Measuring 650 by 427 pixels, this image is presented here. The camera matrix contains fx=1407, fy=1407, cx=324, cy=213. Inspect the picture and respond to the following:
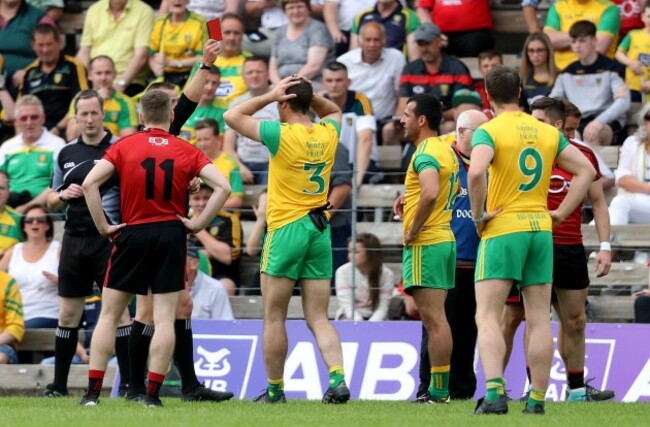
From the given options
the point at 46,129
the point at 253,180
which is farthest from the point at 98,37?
the point at 253,180

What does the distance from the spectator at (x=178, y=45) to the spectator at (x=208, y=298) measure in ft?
13.2

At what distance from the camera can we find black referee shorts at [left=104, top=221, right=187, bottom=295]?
9.55m

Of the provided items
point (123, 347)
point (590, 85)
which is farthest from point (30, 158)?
point (590, 85)

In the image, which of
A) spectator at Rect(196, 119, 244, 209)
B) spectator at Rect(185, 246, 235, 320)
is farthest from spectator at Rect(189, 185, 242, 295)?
spectator at Rect(185, 246, 235, 320)

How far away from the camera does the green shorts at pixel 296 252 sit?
32.7 ft

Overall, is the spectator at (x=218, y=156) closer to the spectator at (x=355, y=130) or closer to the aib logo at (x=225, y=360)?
the spectator at (x=355, y=130)

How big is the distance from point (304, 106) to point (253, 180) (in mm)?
5039

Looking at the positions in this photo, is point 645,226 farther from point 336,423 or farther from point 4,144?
point 4,144

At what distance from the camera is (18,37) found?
17.5 m

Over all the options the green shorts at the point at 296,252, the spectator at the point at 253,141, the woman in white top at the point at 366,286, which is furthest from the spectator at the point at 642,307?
the spectator at the point at 253,141

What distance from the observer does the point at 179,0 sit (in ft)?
55.3

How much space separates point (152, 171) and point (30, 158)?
5994 mm

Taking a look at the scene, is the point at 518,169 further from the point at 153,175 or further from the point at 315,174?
the point at 153,175

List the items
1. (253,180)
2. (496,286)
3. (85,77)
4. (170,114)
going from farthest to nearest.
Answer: (85,77), (253,180), (170,114), (496,286)
